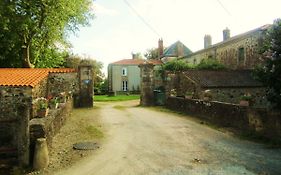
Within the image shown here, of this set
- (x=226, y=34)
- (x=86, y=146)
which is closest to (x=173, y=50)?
(x=226, y=34)

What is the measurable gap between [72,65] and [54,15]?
91.0ft

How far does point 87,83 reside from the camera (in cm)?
2286

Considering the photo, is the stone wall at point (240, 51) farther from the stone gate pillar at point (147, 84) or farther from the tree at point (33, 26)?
the tree at point (33, 26)

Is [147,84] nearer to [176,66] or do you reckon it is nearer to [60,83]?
[176,66]

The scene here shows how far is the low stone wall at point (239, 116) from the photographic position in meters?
10.2

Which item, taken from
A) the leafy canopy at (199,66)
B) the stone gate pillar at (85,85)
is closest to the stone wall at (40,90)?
the stone gate pillar at (85,85)

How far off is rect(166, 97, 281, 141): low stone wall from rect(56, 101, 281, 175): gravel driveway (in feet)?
3.04

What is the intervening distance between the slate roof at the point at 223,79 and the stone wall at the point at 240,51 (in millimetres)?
2029

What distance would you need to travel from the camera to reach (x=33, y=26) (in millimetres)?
23859

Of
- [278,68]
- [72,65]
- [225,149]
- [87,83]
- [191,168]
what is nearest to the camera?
[191,168]

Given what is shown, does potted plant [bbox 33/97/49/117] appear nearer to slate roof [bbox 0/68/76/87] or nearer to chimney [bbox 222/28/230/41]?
slate roof [bbox 0/68/76/87]

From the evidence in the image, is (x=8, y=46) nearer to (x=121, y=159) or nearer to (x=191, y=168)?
(x=121, y=159)

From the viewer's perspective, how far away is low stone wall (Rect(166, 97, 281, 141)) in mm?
10195

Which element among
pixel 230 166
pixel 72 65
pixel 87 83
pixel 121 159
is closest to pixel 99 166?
pixel 121 159
